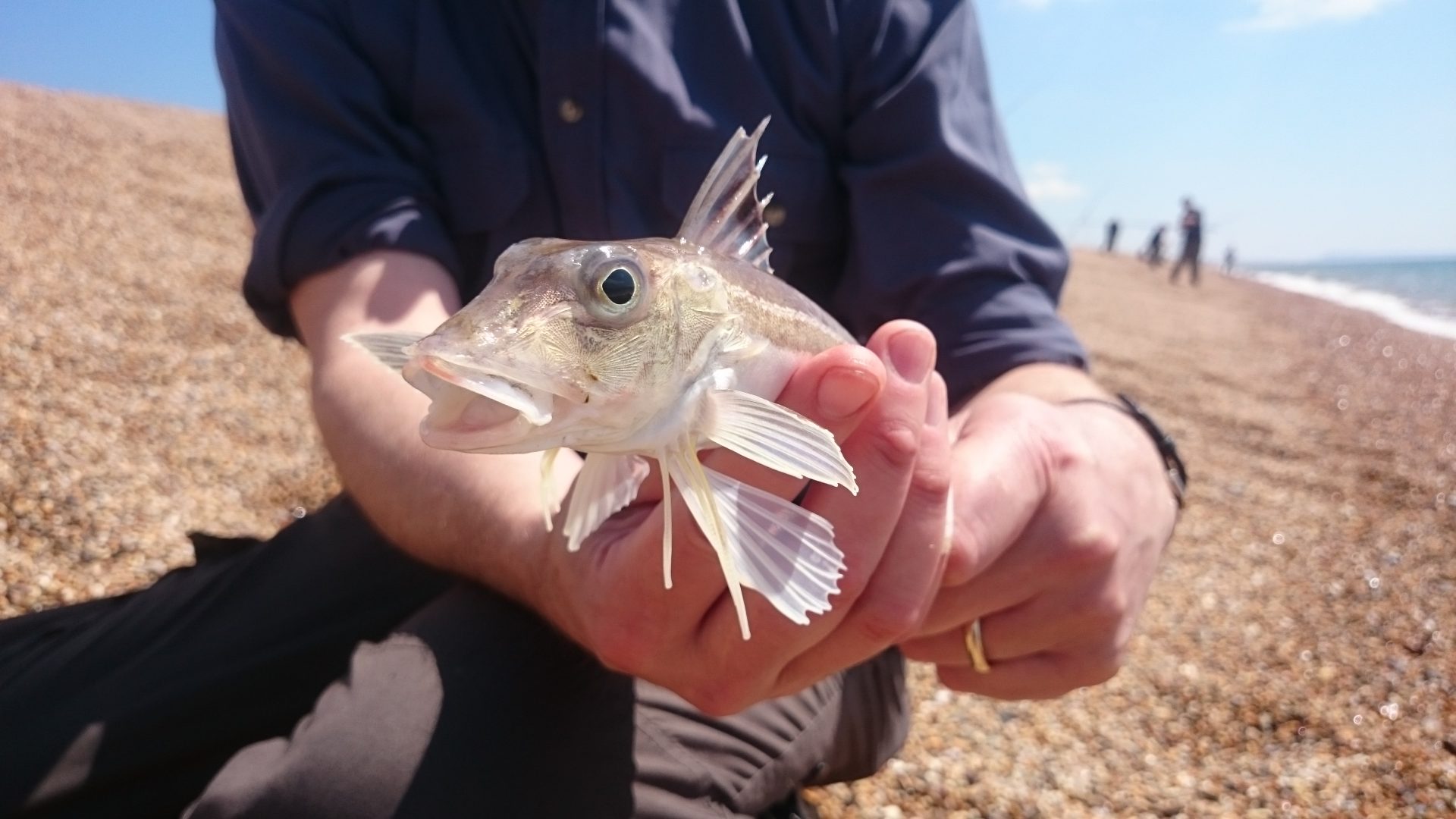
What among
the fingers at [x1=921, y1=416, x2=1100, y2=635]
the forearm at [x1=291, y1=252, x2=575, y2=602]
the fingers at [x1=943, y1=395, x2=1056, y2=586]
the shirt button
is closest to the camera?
the fingers at [x1=943, y1=395, x2=1056, y2=586]

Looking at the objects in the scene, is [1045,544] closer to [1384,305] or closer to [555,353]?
[555,353]

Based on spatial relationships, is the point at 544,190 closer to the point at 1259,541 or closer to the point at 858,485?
the point at 858,485

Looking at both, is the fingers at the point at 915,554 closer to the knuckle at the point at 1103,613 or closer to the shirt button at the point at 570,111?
the knuckle at the point at 1103,613

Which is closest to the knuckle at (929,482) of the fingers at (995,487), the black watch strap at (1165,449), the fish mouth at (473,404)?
the fingers at (995,487)

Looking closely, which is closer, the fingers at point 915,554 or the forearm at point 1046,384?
the fingers at point 915,554

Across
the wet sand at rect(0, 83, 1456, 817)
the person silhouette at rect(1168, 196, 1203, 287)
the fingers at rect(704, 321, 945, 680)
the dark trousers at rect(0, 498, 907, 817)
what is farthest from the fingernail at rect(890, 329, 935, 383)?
the person silhouette at rect(1168, 196, 1203, 287)

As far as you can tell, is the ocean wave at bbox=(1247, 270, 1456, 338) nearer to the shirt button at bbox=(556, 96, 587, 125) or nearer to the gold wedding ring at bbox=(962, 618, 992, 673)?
the gold wedding ring at bbox=(962, 618, 992, 673)
